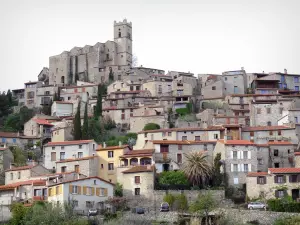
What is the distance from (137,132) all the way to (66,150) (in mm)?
12096

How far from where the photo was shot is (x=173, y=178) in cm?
7569

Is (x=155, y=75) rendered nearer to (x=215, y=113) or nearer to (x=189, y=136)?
(x=215, y=113)

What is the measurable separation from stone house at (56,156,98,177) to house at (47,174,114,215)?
234 inches

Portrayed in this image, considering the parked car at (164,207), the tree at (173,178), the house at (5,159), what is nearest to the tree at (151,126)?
the house at (5,159)

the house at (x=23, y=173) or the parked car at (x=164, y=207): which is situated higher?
the house at (x=23, y=173)

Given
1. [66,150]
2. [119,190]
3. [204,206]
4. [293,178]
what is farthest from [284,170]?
[66,150]

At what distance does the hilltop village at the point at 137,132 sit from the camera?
75000mm

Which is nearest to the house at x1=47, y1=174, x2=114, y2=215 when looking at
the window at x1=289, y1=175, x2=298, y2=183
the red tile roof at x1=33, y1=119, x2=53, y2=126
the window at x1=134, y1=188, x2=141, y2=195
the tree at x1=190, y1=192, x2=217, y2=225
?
→ the window at x1=134, y1=188, x2=141, y2=195

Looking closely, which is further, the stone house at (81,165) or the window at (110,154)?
the window at (110,154)

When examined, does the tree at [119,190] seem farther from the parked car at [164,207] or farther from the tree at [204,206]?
the tree at [204,206]

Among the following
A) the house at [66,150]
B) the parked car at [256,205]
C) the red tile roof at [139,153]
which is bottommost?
the parked car at [256,205]

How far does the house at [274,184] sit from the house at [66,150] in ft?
68.5

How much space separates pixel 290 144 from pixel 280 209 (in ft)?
49.6

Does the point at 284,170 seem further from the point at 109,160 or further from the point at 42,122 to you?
the point at 42,122
